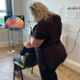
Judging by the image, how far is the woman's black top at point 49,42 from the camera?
4.88 feet

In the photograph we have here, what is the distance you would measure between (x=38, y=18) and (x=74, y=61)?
1.72m

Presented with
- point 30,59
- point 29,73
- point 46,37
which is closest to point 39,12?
point 46,37

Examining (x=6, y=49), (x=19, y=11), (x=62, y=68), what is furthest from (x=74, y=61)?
(x=19, y=11)

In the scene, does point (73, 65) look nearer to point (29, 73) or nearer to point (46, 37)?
point (29, 73)

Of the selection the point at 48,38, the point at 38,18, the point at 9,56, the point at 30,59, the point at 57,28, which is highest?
the point at 38,18

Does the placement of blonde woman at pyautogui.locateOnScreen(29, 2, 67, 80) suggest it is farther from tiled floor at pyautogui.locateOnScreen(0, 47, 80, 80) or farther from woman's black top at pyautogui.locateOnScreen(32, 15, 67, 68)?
tiled floor at pyautogui.locateOnScreen(0, 47, 80, 80)

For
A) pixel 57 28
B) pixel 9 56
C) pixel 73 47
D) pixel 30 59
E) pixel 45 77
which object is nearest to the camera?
pixel 57 28

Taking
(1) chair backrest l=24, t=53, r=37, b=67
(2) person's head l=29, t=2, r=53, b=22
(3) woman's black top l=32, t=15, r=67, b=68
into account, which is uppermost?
(2) person's head l=29, t=2, r=53, b=22

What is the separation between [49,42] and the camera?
1.58 metres

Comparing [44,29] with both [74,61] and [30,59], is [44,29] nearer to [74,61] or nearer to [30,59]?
[30,59]

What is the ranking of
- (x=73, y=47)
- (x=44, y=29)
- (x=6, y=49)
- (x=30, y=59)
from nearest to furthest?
(x=44, y=29)
(x=30, y=59)
(x=73, y=47)
(x=6, y=49)

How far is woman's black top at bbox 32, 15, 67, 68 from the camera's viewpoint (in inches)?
58.6

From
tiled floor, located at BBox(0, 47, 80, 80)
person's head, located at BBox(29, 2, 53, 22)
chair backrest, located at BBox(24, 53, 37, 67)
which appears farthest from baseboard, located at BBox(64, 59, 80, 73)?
person's head, located at BBox(29, 2, 53, 22)

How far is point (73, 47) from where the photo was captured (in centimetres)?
287
